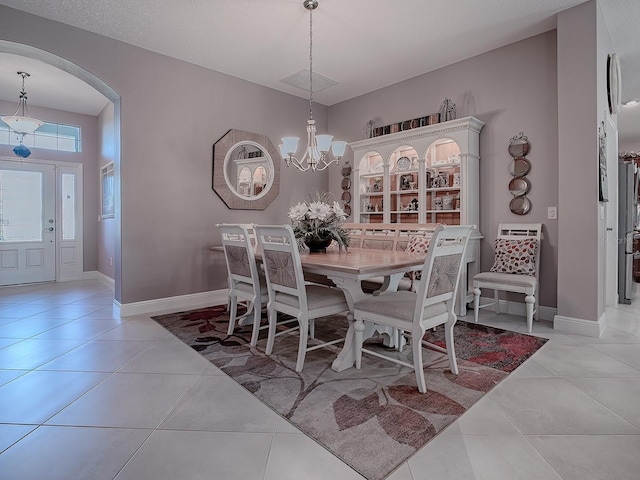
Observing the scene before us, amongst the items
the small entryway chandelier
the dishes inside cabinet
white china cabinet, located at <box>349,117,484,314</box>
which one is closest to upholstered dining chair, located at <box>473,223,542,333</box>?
white china cabinet, located at <box>349,117,484,314</box>

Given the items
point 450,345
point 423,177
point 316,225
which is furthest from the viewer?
point 423,177

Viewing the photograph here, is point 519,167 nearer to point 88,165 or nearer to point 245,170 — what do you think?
point 245,170

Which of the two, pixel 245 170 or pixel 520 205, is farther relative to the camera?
pixel 245 170

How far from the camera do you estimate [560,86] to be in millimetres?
3160

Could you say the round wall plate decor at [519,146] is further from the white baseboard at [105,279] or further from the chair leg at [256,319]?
the white baseboard at [105,279]

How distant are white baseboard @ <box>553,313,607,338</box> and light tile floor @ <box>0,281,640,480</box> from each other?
0.22 metres

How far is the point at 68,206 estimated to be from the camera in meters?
6.09

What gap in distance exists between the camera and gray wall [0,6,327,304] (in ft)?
11.4

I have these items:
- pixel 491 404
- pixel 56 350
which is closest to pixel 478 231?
pixel 491 404

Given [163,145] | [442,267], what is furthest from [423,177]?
[163,145]

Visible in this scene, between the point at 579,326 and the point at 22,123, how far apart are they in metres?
6.69

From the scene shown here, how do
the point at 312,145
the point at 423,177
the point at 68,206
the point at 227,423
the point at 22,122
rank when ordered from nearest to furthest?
1. the point at 227,423
2. the point at 312,145
3. the point at 423,177
4. the point at 22,122
5. the point at 68,206

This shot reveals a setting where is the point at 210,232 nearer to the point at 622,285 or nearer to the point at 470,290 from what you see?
the point at 470,290

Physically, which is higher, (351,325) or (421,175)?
(421,175)
